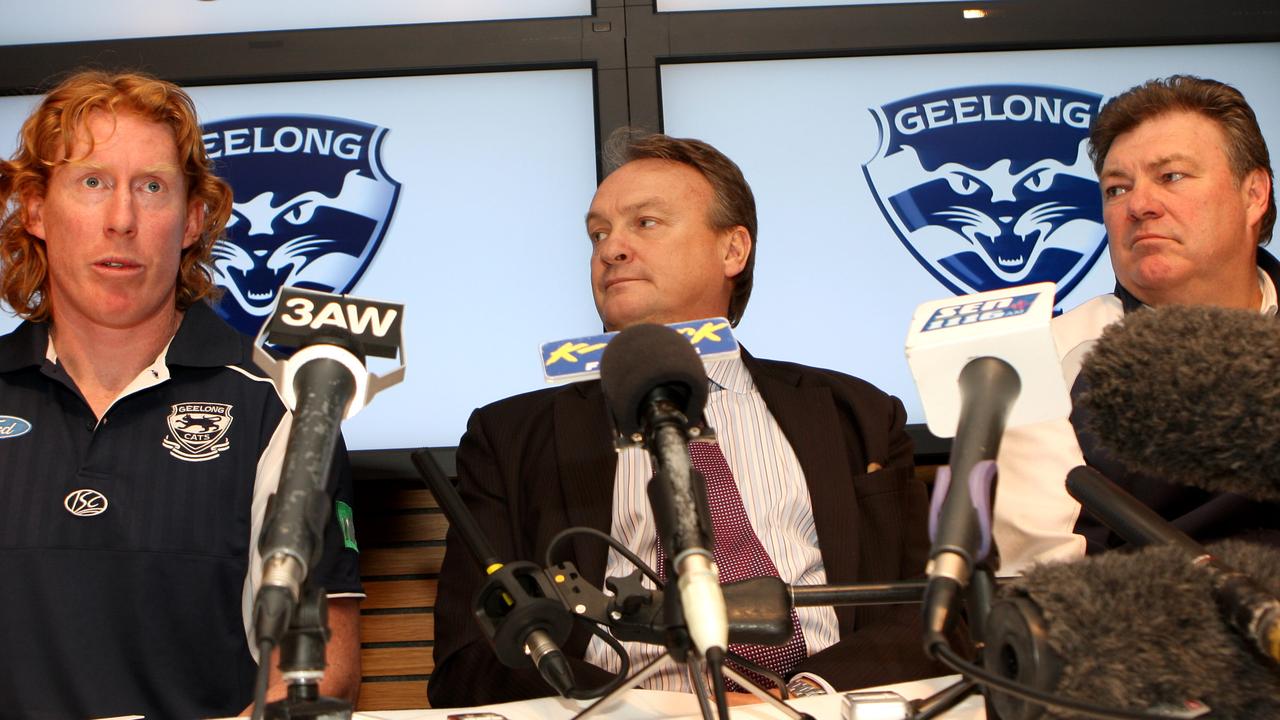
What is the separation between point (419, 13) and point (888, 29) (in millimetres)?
1226

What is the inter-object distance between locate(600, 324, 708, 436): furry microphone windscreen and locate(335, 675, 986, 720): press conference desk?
0.40 meters

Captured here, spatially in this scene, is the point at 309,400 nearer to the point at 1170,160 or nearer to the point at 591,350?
the point at 591,350

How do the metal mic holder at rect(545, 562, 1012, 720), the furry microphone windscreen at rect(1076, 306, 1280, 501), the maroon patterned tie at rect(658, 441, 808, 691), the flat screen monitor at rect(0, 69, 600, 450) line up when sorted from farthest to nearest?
1. the flat screen monitor at rect(0, 69, 600, 450)
2. the maroon patterned tie at rect(658, 441, 808, 691)
3. the metal mic holder at rect(545, 562, 1012, 720)
4. the furry microphone windscreen at rect(1076, 306, 1280, 501)

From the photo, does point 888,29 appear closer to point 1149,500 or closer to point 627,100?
point 627,100

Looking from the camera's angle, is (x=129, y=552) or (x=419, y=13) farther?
(x=419, y=13)

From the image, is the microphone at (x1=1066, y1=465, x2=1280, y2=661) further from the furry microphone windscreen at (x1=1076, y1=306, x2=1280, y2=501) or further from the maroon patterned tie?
the maroon patterned tie

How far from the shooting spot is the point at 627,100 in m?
2.96

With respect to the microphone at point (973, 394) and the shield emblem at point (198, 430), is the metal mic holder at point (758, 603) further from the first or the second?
the shield emblem at point (198, 430)

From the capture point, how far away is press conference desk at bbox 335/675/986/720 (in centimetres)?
124

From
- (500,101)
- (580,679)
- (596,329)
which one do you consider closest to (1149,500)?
(580,679)

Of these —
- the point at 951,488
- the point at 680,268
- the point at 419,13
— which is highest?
the point at 419,13

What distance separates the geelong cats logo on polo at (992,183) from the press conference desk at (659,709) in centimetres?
177

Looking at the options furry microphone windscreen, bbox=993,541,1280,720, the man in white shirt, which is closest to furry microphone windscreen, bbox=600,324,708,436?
furry microphone windscreen, bbox=993,541,1280,720

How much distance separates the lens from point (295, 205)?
2971 mm
